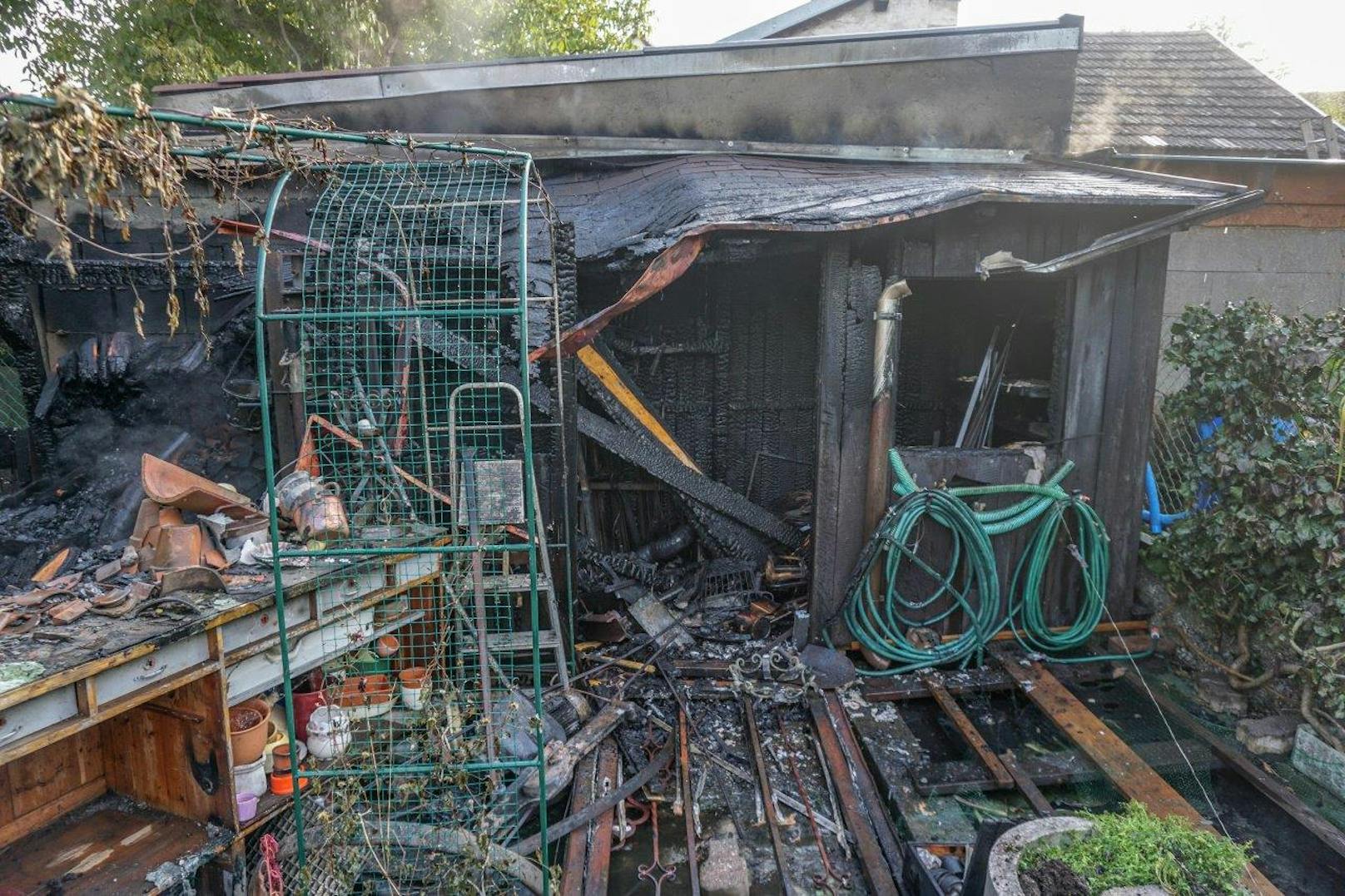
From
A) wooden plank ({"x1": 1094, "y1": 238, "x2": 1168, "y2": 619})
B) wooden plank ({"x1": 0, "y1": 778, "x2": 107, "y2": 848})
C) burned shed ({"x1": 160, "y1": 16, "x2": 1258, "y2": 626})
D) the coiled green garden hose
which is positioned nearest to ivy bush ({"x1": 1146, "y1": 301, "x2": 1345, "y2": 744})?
wooden plank ({"x1": 1094, "y1": 238, "x2": 1168, "y2": 619})

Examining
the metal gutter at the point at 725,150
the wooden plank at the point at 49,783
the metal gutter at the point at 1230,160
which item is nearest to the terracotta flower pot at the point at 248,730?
the wooden plank at the point at 49,783

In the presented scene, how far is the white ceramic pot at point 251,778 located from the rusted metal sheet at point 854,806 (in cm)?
282

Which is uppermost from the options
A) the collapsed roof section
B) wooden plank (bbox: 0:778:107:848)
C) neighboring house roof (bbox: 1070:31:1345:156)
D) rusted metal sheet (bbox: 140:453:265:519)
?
neighboring house roof (bbox: 1070:31:1345:156)

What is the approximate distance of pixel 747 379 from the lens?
278 inches

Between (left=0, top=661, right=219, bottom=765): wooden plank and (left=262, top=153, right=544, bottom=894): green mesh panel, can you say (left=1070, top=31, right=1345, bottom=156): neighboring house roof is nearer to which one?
(left=262, top=153, right=544, bottom=894): green mesh panel

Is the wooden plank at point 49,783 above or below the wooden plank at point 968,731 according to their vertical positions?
above

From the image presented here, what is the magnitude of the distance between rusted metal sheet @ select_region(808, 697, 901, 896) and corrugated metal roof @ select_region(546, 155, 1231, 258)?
118 inches

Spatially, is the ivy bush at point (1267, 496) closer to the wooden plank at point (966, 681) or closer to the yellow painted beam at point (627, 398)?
the wooden plank at point (966, 681)

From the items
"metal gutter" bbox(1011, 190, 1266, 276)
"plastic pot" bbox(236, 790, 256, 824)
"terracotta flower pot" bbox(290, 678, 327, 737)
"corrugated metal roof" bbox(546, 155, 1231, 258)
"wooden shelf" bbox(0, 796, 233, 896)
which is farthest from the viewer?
"metal gutter" bbox(1011, 190, 1266, 276)

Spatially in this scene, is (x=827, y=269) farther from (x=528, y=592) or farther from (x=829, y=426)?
(x=528, y=592)

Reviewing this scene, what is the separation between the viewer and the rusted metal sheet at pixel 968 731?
4.12 m

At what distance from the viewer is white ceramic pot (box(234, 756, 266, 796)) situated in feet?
11.1

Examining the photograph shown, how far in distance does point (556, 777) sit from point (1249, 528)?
4.50 meters

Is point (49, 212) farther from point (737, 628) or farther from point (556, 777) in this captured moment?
point (737, 628)
